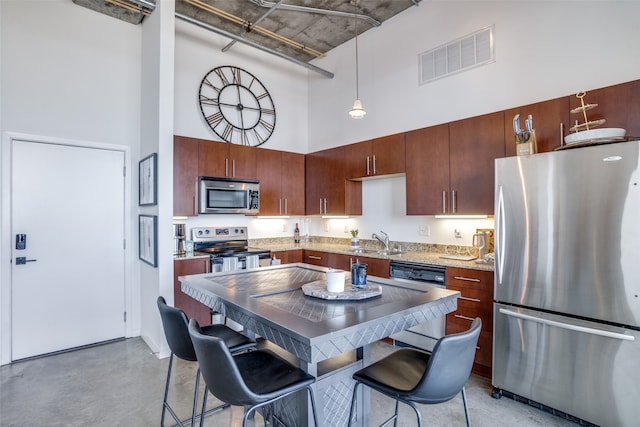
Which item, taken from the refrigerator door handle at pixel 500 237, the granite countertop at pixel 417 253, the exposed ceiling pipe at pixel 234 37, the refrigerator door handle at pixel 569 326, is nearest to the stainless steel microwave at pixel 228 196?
the granite countertop at pixel 417 253

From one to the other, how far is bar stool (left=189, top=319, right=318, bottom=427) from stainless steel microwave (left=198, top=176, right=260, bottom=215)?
108 inches

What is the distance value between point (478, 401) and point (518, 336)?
569 mm

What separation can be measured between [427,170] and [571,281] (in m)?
1.69

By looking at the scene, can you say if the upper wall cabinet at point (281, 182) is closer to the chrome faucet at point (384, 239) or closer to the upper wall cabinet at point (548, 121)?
the chrome faucet at point (384, 239)

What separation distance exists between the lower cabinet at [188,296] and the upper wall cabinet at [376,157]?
2.12m

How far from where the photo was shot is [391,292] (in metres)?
1.81

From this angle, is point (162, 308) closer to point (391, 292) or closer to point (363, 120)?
point (391, 292)

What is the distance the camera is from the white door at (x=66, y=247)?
10.6ft

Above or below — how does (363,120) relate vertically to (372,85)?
below

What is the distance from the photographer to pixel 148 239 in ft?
11.3

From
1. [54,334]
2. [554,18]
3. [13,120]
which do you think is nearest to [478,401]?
[554,18]

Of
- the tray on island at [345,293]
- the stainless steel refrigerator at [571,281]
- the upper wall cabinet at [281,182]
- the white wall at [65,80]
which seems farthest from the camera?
the upper wall cabinet at [281,182]

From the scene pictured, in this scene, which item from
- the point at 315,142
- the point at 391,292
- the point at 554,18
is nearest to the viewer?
the point at 391,292

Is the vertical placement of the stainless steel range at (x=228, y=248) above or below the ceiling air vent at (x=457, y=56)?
below
